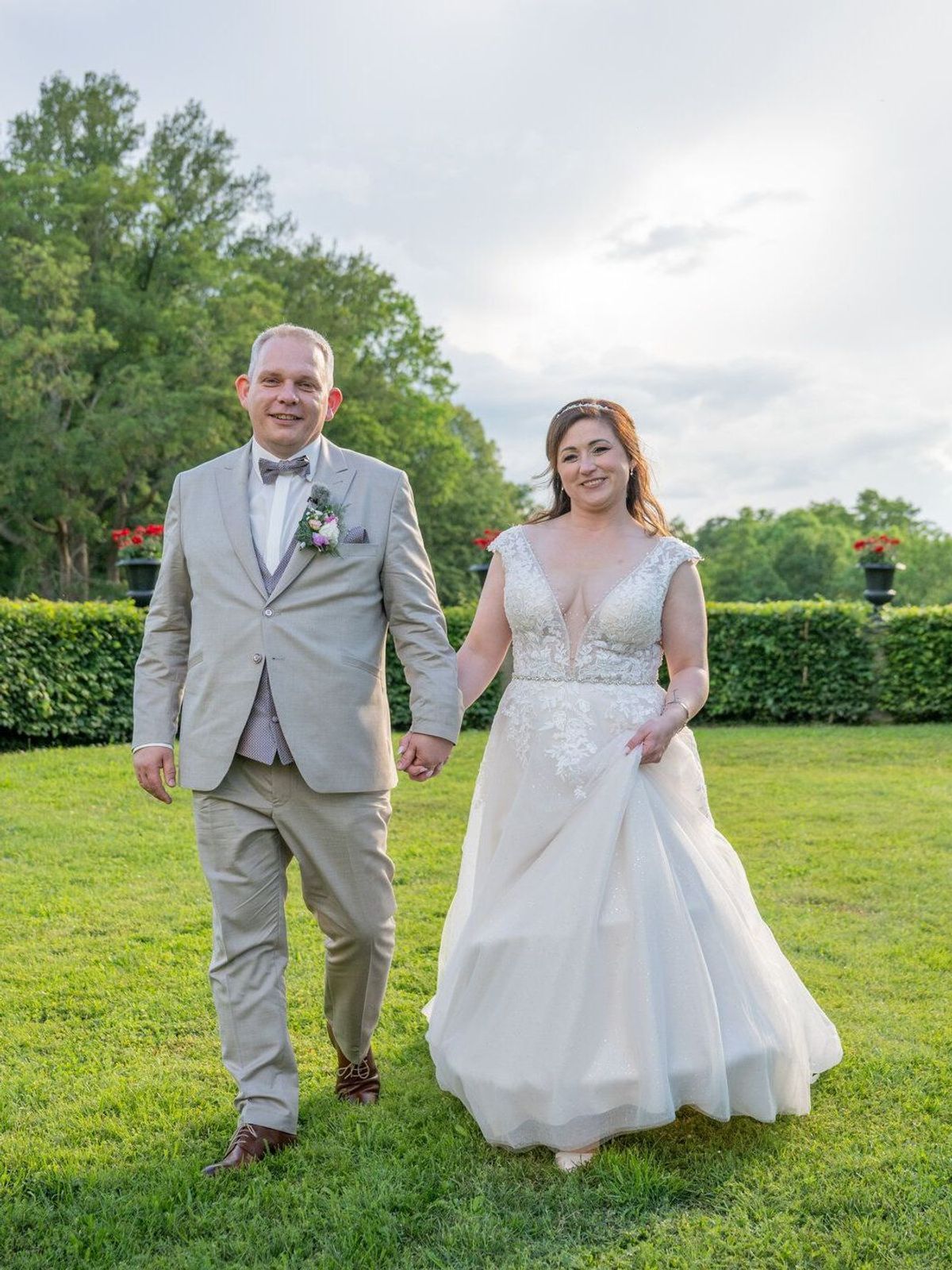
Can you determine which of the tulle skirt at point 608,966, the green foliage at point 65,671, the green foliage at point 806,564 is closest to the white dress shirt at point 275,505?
the tulle skirt at point 608,966

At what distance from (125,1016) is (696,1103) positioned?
2.36 meters

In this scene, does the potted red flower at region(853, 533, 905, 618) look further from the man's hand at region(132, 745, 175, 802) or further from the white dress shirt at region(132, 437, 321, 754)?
the man's hand at region(132, 745, 175, 802)

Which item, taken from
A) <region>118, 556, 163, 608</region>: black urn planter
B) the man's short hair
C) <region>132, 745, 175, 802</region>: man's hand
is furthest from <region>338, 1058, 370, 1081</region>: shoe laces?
<region>118, 556, 163, 608</region>: black urn planter

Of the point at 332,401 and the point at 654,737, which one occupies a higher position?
the point at 332,401

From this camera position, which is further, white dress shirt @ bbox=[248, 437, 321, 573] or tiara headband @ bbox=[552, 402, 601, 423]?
tiara headband @ bbox=[552, 402, 601, 423]

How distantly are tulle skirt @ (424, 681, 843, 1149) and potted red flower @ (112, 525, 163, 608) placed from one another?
1048 cm

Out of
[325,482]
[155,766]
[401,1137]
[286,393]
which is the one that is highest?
[286,393]

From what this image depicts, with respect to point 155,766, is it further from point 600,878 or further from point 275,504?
point 600,878

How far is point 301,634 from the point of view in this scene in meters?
3.43

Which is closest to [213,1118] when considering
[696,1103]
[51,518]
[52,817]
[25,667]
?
[696,1103]

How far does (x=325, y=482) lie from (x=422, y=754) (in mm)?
871

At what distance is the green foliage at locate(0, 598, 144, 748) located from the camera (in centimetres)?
1112

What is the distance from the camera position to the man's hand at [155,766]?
140 inches

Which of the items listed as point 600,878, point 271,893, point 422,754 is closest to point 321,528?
point 422,754
